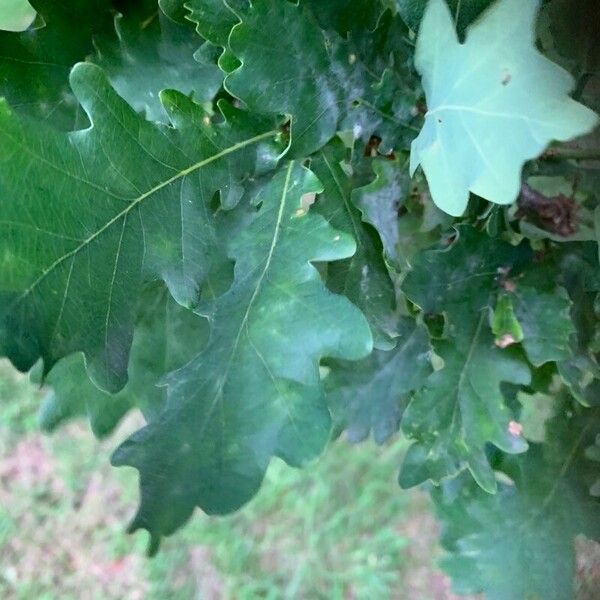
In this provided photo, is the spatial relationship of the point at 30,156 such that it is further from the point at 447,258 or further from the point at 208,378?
the point at 447,258

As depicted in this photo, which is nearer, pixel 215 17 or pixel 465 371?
pixel 215 17

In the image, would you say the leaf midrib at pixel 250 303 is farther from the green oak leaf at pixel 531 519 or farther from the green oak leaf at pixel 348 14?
the green oak leaf at pixel 531 519

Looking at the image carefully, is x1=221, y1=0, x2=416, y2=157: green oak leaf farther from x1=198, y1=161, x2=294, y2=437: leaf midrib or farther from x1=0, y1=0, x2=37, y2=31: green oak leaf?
x1=0, y1=0, x2=37, y2=31: green oak leaf

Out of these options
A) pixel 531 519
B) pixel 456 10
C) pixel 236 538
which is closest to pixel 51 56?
pixel 456 10

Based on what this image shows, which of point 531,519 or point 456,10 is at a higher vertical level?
point 456,10

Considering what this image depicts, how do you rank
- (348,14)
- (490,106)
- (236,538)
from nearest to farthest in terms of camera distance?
(490,106) → (348,14) → (236,538)

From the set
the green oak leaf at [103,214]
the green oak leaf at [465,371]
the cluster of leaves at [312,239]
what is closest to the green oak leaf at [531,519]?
the cluster of leaves at [312,239]

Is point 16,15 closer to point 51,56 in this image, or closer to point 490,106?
point 51,56

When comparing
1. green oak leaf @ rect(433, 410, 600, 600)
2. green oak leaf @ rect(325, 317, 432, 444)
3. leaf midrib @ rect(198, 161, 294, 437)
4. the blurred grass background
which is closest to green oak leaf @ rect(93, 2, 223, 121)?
leaf midrib @ rect(198, 161, 294, 437)
